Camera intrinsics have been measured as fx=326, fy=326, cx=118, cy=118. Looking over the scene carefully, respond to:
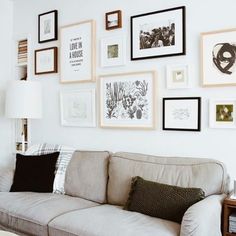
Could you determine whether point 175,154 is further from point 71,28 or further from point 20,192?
point 71,28

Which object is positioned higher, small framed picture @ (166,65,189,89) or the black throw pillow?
small framed picture @ (166,65,189,89)

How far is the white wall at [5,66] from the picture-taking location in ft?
12.9

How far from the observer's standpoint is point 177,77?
9.05 ft

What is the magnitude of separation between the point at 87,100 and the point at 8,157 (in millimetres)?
1403

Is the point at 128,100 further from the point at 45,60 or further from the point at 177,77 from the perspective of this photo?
the point at 45,60

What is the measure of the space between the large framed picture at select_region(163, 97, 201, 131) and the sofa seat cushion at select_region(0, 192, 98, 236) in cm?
95

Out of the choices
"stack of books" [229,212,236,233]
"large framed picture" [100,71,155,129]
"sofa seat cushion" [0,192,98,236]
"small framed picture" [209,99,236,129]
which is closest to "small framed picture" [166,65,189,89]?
"large framed picture" [100,71,155,129]

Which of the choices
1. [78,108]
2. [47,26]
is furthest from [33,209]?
[47,26]

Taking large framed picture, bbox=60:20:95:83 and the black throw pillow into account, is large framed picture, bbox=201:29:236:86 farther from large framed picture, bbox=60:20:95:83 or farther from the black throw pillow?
the black throw pillow

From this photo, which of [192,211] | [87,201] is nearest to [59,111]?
[87,201]

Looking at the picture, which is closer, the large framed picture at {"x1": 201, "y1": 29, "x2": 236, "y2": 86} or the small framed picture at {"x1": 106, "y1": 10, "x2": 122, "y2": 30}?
the large framed picture at {"x1": 201, "y1": 29, "x2": 236, "y2": 86}

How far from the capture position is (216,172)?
2328 millimetres

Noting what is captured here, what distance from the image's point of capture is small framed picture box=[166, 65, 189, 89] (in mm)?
2719

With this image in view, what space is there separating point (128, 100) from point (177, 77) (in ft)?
1.71
